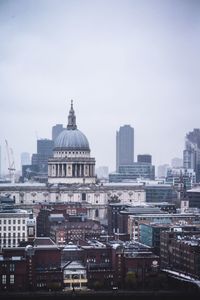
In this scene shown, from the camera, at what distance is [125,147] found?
84125mm

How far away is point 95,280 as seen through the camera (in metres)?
29.1

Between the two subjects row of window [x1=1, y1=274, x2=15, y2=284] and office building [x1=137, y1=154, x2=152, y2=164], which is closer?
row of window [x1=1, y1=274, x2=15, y2=284]

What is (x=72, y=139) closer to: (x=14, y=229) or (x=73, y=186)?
(x=73, y=186)

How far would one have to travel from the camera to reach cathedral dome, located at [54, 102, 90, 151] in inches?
2163

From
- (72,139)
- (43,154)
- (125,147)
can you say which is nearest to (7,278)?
(72,139)

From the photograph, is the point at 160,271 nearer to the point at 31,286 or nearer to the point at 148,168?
the point at 31,286

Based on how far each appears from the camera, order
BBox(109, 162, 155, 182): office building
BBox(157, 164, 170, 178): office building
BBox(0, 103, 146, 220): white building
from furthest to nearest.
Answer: BBox(157, 164, 170, 178): office building < BBox(109, 162, 155, 182): office building < BBox(0, 103, 146, 220): white building

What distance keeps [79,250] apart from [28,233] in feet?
22.9

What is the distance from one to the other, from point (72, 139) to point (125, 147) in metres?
29.2

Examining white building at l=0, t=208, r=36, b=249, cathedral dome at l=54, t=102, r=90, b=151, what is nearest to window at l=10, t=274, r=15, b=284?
white building at l=0, t=208, r=36, b=249

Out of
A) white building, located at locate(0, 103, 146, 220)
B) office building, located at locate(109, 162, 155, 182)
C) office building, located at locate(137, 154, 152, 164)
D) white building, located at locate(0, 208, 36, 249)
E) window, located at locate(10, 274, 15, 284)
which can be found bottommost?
window, located at locate(10, 274, 15, 284)

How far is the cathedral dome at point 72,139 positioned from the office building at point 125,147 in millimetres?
23301

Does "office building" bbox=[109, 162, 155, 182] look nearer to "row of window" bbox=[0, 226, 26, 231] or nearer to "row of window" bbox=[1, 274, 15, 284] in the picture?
"row of window" bbox=[0, 226, 26, 231]

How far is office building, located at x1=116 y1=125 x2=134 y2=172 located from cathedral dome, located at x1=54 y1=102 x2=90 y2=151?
23.3 m
